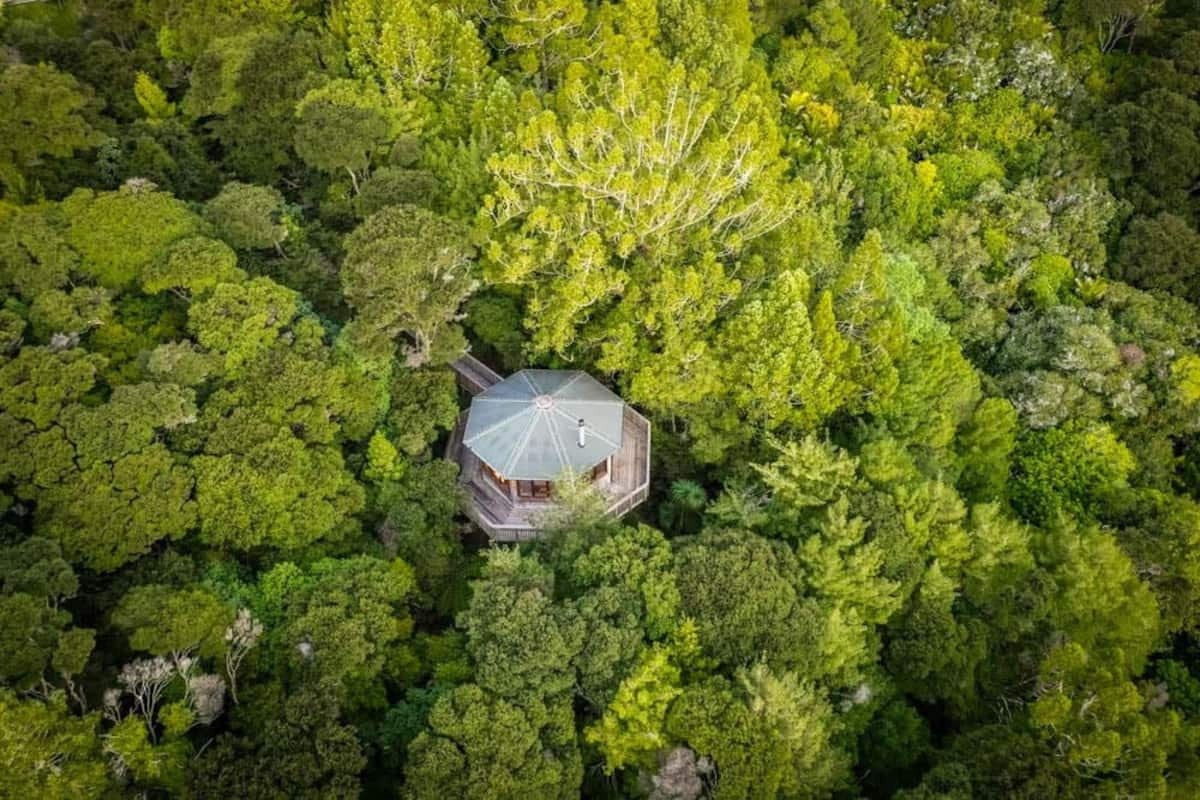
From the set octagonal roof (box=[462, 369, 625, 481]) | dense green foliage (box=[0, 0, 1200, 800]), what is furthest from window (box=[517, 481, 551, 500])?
dense green foliage (box=[0, 0, 1200, 800])

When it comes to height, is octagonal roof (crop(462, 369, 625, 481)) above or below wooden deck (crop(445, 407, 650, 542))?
above

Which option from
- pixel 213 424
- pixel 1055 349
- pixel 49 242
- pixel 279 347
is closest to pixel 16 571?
pixel 213 424

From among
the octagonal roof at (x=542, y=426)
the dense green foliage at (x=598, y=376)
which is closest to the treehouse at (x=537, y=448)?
the octagonal roof at (x=542, y=426)

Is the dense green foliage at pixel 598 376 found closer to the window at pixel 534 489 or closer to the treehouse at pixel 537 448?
the treehouse at pixel 537 448

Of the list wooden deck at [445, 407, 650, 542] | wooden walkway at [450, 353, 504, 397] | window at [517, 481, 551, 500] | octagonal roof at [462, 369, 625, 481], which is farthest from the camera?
wooden walkway at [450, 353, 504, 397]

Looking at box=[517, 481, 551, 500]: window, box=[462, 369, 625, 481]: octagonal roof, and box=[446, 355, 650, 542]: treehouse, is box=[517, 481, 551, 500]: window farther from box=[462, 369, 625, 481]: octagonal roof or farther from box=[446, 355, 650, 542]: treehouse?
box=[462, 369, 625, 481]: octagonal roof

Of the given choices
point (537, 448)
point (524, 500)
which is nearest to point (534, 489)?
point (524, 500)

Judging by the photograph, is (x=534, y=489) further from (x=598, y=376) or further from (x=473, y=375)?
(x=473, y=375)
